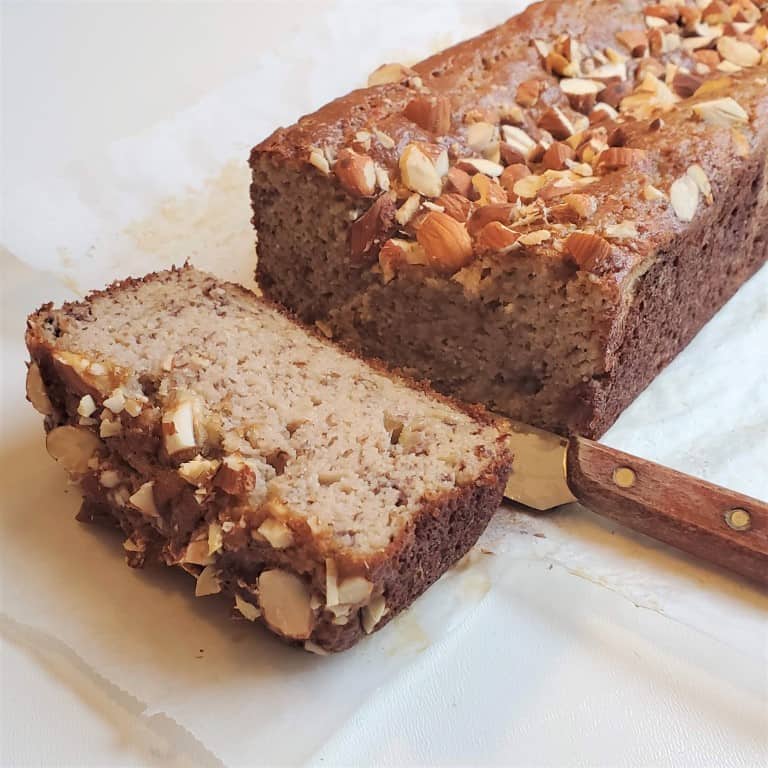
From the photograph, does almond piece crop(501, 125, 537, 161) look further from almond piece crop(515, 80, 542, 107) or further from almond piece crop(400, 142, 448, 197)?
almond piece crop(400, 142, 448, 197)

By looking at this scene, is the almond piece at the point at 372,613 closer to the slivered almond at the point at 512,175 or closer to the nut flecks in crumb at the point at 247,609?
the nut flecks in crumb at the point at 247,609

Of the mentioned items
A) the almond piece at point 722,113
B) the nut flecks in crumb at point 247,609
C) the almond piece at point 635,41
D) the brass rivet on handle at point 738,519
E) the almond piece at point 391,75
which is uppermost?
the almond piece at point 391,75

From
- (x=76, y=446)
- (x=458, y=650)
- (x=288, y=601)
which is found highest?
(x=76, y=446)

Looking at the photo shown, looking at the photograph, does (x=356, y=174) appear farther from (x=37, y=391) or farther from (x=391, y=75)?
(x=37, y=391)

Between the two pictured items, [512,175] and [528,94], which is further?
[528,94]

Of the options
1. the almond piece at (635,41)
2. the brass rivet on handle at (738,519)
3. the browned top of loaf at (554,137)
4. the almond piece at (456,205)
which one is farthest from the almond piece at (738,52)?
the brass rivet on handle at (738,519)

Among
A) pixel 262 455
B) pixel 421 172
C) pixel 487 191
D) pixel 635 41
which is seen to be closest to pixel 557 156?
pixel 487 191

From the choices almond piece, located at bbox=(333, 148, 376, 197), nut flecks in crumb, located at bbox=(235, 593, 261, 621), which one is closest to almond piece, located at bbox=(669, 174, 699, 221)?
almond piece, located at bbox=(333, 148, 376, 197)

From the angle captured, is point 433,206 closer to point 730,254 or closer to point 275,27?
point 730,254
